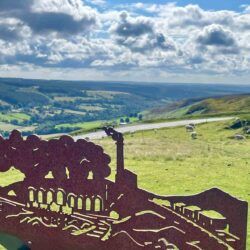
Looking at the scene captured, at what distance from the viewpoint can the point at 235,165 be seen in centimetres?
3209

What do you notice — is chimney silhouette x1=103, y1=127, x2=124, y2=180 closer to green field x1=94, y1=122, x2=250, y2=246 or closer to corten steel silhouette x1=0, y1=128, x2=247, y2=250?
corten steel silhouette x1=0, y1=128, x2=247, y2=250

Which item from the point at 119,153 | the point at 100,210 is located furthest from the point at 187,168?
the point at 119,153

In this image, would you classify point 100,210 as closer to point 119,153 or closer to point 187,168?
point 119,153

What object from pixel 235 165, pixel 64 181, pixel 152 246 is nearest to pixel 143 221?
pixel 152 246

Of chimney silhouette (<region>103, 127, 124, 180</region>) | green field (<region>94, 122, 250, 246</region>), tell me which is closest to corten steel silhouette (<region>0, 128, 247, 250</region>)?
chimney silhouette (<region>103, 127, 124, 180</region>)

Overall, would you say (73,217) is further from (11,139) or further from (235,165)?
(235,165)

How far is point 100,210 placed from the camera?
1402 centimetres

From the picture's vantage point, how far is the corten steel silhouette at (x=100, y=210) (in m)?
13.1

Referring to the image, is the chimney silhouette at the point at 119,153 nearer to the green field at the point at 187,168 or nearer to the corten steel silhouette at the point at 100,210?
the corten steel silhouette at the point at 100,210

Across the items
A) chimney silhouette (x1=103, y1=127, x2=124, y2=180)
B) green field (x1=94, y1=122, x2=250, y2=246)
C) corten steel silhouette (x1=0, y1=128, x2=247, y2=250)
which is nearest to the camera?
corten steel silhouette (x1=0, y1=128, x2=247, y2=250)

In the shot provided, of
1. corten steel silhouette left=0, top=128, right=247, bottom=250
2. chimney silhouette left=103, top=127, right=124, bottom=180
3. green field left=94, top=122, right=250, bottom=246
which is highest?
chimney silhouette left=103, top=127, right=124, bottom=180

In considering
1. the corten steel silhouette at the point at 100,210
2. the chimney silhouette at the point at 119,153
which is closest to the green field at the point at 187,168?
the corten steel silhouette at the point at 100,210

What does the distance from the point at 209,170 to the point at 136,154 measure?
302 inches

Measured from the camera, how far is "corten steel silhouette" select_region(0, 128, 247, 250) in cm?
1305
